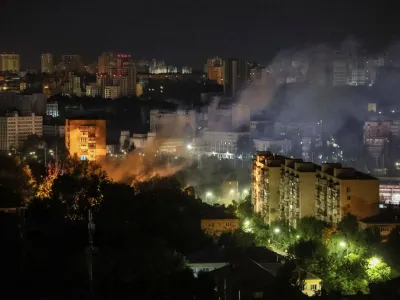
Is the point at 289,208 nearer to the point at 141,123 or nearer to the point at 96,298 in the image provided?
the point at 96,298

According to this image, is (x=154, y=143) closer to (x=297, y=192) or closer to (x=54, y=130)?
(x=54, y=130)

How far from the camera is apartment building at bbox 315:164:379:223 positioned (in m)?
6.87

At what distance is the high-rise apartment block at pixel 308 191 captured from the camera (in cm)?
691

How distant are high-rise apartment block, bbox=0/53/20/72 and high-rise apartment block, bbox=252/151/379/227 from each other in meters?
13.4

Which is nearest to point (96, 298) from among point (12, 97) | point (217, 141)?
point (217, 141)

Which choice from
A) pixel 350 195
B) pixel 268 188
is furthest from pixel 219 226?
pixel 350 195

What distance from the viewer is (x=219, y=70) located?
1992 centimetres

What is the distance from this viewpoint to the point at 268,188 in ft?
27.1

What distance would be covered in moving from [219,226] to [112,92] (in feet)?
35.5

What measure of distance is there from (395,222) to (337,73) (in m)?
12.8

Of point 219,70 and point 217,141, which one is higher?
point 219,70

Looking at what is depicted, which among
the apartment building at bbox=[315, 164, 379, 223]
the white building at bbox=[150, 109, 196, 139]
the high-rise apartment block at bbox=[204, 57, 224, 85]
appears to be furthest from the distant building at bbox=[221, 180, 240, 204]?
the high-rise apartment block at bbox=[204, 57, 224, 85]

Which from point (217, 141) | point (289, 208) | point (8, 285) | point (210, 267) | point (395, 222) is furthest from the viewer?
point (217, 141)

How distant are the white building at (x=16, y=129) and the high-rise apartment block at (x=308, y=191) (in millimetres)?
5134
